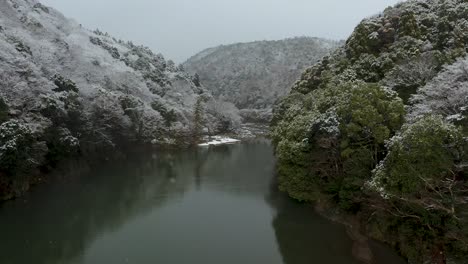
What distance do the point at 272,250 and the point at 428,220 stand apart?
5954 millimetres

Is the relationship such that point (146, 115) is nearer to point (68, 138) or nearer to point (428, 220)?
point (68, 138)

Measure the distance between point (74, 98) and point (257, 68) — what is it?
297 ft

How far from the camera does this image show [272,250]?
53.3 ft

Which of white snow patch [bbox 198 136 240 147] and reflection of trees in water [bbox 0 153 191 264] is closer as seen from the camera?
reflection of trees in water [bbox 0 153 191 264]

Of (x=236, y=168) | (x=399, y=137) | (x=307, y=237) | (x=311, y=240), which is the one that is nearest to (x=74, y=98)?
(x=236, y=168)

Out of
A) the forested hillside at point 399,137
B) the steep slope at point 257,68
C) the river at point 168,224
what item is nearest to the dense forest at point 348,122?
the forested hillside at point 399,137

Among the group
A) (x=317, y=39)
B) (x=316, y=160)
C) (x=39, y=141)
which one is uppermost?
(x=317, y=39)

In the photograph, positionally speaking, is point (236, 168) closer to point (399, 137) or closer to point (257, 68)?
point (399, 137)

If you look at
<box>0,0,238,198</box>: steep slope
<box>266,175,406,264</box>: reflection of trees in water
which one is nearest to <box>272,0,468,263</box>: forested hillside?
<box>266,175,406,264</box>: reflection of trees in water

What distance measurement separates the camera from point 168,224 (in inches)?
767

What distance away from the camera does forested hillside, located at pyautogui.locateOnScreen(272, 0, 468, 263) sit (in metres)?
12.3

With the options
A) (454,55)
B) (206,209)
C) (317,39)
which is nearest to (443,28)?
(454,55)

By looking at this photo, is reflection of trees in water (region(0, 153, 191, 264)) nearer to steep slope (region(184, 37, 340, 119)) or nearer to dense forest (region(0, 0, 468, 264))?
dense forest (region(0, 0, 468, 264))

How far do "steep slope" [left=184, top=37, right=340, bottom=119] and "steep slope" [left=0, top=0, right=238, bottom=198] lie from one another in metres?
24.5
